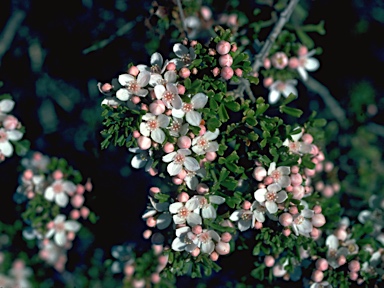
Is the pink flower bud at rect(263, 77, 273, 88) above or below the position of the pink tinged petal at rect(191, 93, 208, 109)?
below

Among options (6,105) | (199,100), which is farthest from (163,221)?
(6,105)

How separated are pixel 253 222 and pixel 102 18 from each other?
2.09 meters

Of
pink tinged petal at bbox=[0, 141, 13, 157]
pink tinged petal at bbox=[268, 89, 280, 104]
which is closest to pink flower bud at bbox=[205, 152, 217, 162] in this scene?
pink tinged petal at bbox=[268, 89, 280, 104]

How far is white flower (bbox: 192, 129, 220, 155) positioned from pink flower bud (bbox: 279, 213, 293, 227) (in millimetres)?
503

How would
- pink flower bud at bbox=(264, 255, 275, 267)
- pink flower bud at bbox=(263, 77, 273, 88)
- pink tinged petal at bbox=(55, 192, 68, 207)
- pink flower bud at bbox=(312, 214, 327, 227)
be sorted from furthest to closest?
pink flower bud at bbox=(263, 77, 273, 88) → pink tinged petal at bbox=(55, 192, 68, 207) → pink flower bud at bbox=(264, 255, 275, 267) → pink flower bud at bbox=(312, 214, 327, 227)

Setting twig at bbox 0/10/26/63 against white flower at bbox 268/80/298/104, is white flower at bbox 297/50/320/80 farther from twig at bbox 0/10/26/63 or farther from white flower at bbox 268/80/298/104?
twig at bbox 0/10/26/63

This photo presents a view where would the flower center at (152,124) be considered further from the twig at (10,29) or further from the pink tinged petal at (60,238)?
the twig at (10,29)

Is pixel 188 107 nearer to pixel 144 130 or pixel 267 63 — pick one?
pixel 144 130

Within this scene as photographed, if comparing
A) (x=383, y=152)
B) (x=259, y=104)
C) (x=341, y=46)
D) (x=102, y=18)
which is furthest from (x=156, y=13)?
(x=383, y=152)

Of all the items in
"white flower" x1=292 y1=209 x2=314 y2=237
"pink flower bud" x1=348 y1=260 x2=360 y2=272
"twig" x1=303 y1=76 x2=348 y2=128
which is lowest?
"twig" x1=303 y1=76 x2=348 y2=128

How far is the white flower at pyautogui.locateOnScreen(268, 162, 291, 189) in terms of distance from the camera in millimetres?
3027

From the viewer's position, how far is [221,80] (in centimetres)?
306

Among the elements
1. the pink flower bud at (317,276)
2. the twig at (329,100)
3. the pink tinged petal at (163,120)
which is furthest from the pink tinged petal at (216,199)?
the twig at (329,100)

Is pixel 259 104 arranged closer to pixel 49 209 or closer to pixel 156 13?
pixel 156 13
